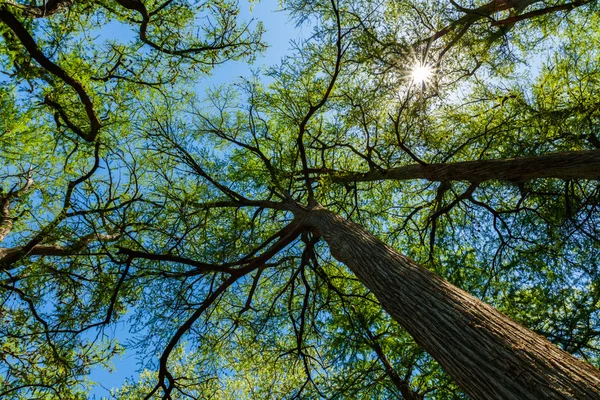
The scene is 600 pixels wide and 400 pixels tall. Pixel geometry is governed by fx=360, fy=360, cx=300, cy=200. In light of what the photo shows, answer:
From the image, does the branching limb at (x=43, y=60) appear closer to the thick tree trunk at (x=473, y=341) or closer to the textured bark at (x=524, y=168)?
the thick tree trunk at (x=473, y=341)

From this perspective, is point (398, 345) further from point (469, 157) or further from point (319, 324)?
point (469, 157)

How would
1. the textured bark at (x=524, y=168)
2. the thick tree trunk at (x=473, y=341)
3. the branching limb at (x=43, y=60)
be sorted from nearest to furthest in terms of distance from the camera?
the thick tree trunk at (x=473, y=341) → the textured bark at (x=524, y=168) → the branching limb at (x=43, y=60)

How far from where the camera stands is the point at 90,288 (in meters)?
4.98

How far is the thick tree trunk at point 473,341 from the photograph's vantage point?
1658 millimetres

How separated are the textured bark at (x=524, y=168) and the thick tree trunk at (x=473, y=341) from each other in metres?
1.49

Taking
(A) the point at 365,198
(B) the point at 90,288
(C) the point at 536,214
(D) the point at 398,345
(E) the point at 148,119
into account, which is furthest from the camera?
(A) the point at 365,198

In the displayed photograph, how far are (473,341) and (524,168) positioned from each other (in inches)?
86.3

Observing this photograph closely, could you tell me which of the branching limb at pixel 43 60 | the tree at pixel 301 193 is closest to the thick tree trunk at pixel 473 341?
the tree at pixel 301 193

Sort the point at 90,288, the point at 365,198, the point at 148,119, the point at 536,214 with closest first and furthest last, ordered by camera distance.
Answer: the point at 90,288
the point at 148,119
the point at 536,214
the point at 365,198

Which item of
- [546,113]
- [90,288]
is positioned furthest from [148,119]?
A: [546,113]

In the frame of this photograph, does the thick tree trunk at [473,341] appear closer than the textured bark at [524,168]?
Yes

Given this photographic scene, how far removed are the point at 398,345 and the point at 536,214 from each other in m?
3.32

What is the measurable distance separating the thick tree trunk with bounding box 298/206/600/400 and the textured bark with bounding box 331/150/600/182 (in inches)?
58.8

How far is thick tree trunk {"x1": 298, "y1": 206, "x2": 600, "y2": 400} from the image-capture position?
1658 millimetres
